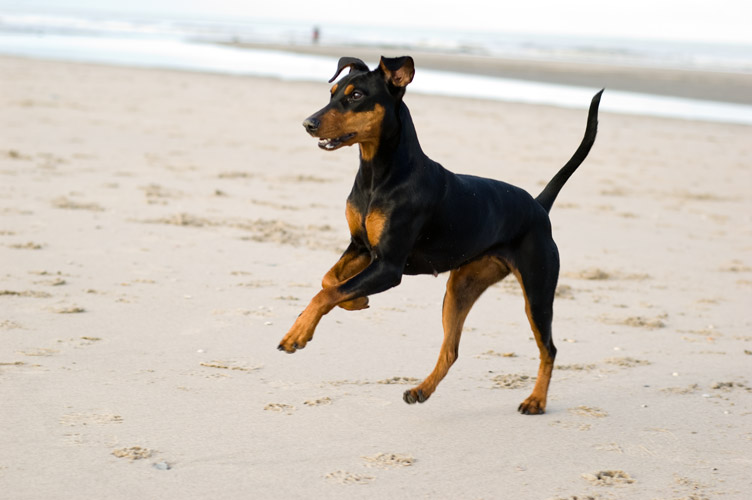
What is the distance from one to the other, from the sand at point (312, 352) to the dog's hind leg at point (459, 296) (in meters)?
0.22

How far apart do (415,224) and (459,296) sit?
61 centimetres

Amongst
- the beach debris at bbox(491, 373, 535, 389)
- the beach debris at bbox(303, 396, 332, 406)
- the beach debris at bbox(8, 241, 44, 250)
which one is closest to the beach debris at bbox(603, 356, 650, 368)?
the beach debris at bbox(491, 373, 535, 389)

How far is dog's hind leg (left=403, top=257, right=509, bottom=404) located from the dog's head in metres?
0.82

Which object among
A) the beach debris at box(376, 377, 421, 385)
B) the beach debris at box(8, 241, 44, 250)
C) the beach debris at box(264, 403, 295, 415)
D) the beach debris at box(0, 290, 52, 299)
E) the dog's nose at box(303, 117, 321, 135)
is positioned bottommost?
the beach debris at box(8, 241, 44, 250)

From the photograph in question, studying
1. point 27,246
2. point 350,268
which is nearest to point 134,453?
point 350,268

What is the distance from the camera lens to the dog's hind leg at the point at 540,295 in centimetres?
413

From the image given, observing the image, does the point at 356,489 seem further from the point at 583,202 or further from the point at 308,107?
the point at 308,107

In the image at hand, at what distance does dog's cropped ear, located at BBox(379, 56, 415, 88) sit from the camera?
3.68 metres

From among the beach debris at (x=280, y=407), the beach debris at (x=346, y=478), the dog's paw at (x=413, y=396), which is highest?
the dog's paw at (x=413, y=396)

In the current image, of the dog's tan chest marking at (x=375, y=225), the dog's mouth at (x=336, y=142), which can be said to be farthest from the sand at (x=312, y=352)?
the dog's mouth at (x=336, y=142)

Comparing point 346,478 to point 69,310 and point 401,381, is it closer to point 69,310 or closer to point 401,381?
point 401,381

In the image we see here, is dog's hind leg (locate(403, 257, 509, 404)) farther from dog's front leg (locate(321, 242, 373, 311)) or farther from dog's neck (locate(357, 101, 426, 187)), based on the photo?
dog's neck (locate(357, 101, 426, 187))

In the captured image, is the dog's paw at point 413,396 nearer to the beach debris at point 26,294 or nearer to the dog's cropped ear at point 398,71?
the dog's cropped ear at point 398,71

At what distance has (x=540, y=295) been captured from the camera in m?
4.14
